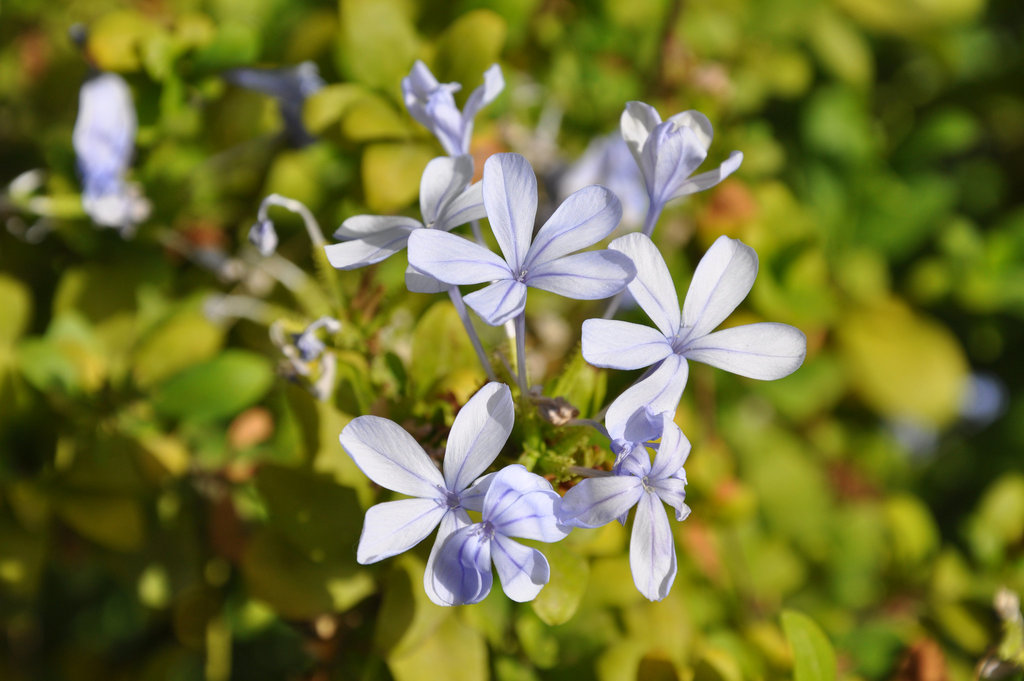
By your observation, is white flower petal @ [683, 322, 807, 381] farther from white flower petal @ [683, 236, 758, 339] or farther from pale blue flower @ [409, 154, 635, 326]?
pale blue flower @ [409, 154, 635, 326]

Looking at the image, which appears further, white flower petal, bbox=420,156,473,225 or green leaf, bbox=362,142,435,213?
green leaf, bbox=362,142,435,213

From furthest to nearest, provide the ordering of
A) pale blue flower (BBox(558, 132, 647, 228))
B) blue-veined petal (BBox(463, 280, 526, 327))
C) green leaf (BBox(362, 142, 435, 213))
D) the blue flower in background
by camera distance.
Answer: pale blue flower (BBox(558, 132, 647, 228)) < the blue flower in background < green leaf (BBox(362, 142, 435, 213)) < blue-veined petal (BBox(463, 280, 526, 327))

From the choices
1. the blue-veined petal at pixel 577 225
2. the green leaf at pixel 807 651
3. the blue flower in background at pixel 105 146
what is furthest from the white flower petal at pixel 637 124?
the blue flower in background at pixel 105 146

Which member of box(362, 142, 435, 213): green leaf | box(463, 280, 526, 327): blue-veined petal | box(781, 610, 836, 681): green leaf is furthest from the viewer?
box(362, 142, 435, 213): green leaf

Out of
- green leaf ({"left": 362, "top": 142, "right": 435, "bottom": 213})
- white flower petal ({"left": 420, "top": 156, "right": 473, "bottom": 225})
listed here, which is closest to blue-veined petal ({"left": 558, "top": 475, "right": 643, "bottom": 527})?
white flower petal ({"left": 420, "top": 156, "right": 473, "bottom": 225})

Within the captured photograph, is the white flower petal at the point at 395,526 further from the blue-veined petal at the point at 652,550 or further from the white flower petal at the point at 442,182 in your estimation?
the white flower petal at the point at 442,182

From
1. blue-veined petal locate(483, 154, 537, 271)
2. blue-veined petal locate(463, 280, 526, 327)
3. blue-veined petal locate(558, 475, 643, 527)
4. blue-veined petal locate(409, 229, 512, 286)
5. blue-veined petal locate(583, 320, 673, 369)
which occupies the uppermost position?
blue-veined petal locate(483, 154, 537, 271)

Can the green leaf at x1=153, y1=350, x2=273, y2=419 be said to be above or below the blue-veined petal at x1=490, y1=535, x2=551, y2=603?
below
